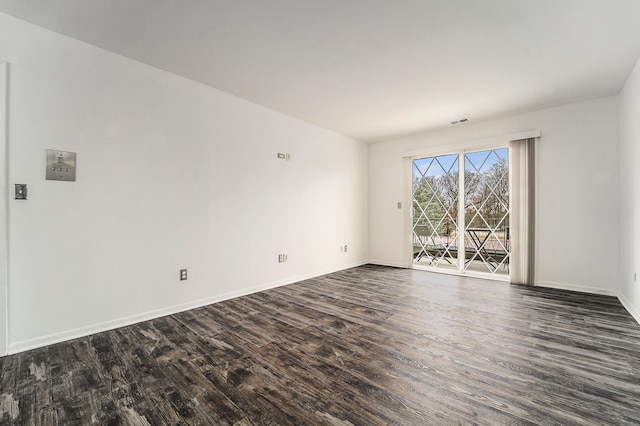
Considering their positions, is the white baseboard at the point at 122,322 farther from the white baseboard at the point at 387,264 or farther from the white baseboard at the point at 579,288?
the white baseboard at the point at 579,288

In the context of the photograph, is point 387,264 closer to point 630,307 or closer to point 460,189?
point 460,189

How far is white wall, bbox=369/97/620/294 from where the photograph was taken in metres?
3.78

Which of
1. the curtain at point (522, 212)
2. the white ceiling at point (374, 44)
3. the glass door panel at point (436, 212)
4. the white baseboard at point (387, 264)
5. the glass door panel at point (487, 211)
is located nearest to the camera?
the white ceiling at point (374, 44)

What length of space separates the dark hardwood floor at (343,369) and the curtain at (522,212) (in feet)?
3.42

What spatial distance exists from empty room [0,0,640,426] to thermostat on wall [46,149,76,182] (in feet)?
0.08

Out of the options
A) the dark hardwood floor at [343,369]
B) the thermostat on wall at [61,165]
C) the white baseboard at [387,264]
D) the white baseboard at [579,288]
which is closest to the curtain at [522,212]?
the white baseboard at [579,288]

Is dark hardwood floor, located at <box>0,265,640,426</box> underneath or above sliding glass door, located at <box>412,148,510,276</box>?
underneath

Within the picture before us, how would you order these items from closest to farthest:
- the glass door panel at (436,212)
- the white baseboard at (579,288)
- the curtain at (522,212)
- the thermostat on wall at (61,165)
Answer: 1. the thermostat on wall at (61,165)
2. the white baseboard at (579,288)
3. the curtain at (522,212)
4. the glass door panel at (436,212)

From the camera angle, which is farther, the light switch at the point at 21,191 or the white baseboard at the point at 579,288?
the white baseboard at the point at 579,288

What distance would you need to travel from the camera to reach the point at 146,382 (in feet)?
6.10

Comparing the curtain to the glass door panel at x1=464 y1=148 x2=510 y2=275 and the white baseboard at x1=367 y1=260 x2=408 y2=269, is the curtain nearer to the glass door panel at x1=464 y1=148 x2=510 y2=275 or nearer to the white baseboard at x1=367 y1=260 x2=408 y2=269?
the glass door panel at x1=464 y1=148 x2=510 y2=275

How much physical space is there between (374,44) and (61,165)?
10.1 ft

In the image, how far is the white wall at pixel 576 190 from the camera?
378 centimetres

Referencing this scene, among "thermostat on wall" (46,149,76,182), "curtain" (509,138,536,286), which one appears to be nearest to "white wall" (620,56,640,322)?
"curtain" (509,138,536,286)
